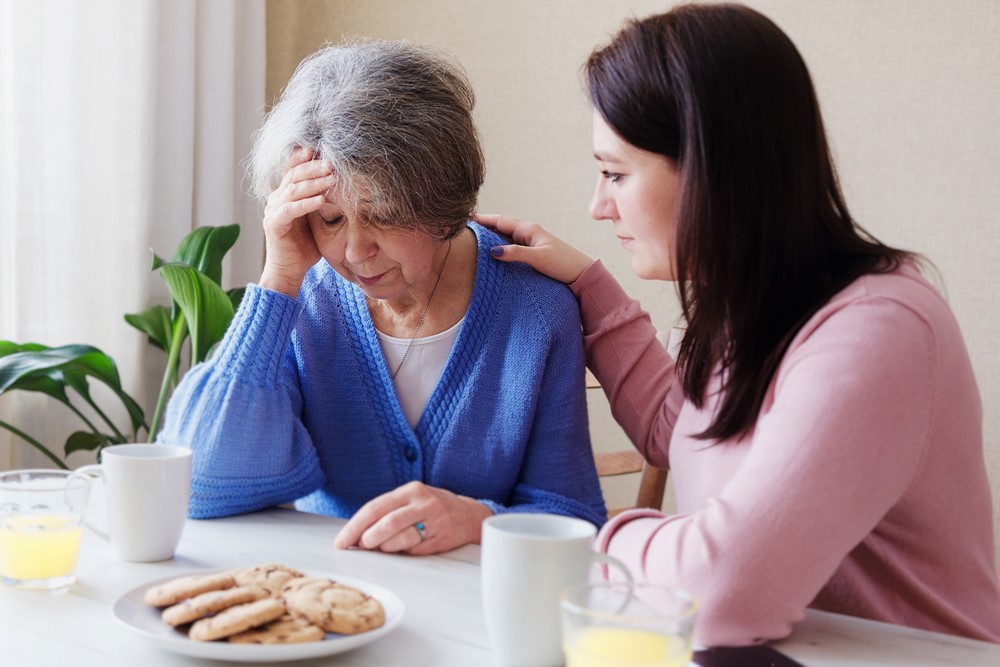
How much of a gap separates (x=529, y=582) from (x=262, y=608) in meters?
0.21

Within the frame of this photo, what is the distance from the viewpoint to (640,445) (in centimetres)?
150

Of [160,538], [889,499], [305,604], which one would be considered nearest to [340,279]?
[160,538]

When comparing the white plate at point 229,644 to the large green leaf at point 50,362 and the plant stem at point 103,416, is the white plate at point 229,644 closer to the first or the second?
the large green leaf at point 50,362

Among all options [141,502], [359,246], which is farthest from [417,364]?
[141,502]

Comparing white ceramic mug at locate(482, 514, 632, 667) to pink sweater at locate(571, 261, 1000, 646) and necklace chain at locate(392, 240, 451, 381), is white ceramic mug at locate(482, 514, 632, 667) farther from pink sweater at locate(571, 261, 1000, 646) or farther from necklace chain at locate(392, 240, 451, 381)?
necklace chain at locate(392, 240, 451, 381)

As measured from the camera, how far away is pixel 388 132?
1.39 meters

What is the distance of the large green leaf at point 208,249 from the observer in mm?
2512

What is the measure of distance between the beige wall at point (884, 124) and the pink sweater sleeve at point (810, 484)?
1.58 m

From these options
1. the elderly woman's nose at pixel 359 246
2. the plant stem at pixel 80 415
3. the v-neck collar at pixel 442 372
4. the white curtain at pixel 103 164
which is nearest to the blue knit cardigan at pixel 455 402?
the v-neck collar at pixel 442 372

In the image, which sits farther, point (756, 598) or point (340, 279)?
point (340, 279)

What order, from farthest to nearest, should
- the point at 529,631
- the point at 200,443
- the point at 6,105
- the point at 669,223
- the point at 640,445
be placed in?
1. the point at 6,105
2. the point at 640,445
3. the point at 200,443
4. the point at 669,223
5. the point at 529,631

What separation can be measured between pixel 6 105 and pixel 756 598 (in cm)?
213

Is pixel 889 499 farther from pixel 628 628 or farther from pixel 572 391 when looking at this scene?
pixel 572 391

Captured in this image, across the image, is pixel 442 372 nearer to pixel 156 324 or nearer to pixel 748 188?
pixel 748 188
